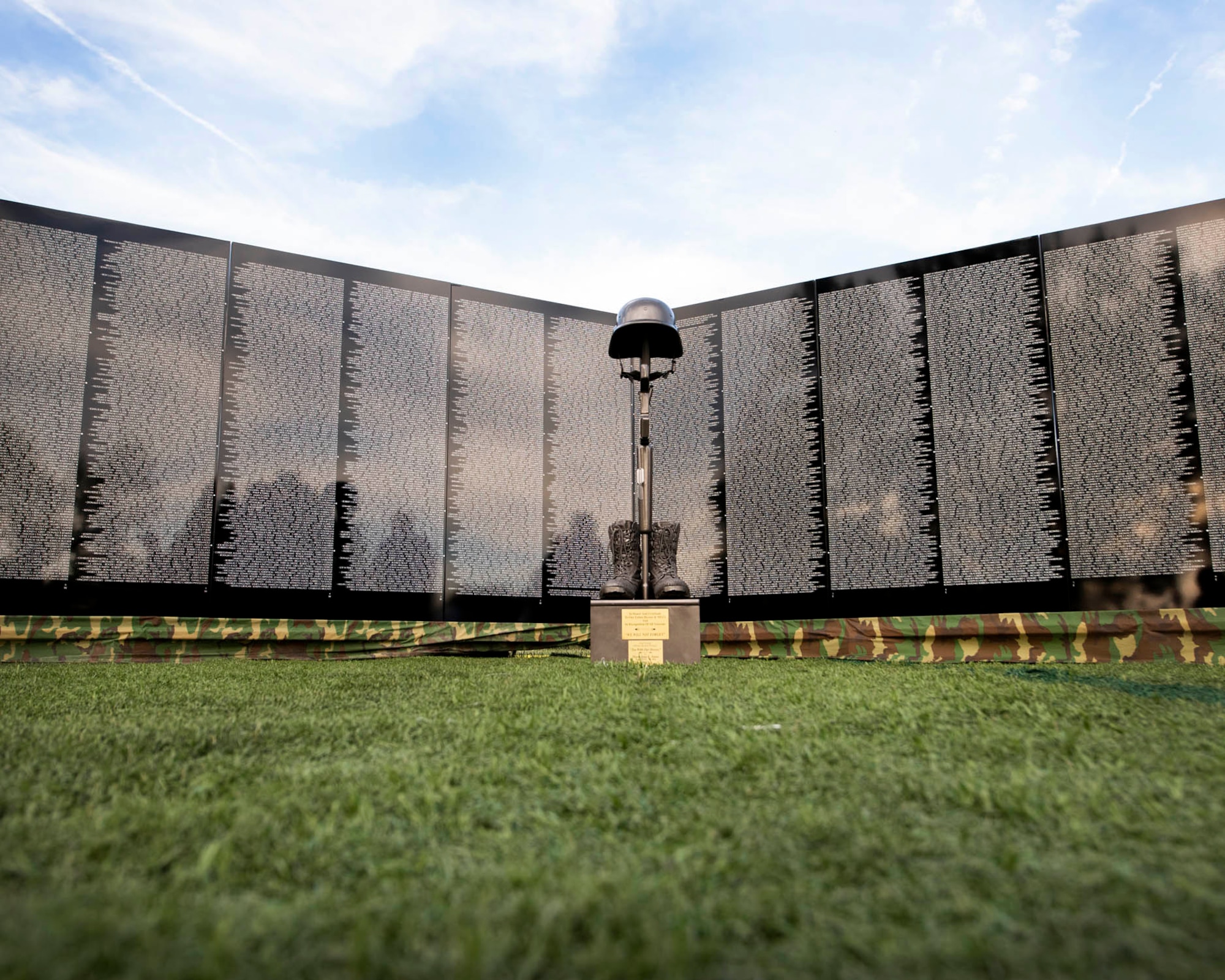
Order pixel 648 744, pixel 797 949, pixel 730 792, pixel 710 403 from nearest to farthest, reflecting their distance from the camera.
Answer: pixel 797 949 → pixel 730 792 → pixel 648 744 → pixel 710 403

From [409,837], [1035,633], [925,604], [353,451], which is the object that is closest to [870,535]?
[925,604]

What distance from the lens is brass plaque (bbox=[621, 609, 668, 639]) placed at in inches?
154

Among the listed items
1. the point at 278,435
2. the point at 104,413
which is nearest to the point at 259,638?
the point at 278,435

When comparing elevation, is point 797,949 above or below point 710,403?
below

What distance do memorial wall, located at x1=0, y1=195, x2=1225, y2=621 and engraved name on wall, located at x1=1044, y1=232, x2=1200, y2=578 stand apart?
0.01 meters

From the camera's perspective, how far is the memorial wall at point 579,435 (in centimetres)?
428

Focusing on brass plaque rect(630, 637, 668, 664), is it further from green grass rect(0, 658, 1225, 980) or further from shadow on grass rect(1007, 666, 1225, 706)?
green grass rect(0, 658, 1225, 980)

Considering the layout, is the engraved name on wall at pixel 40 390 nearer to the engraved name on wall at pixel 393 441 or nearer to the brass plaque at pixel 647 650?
the engraved name on wall at pixel 393 441

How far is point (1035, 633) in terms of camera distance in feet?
14.0

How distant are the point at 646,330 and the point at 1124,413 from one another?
282 cm

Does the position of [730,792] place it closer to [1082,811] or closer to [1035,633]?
[1082,811]

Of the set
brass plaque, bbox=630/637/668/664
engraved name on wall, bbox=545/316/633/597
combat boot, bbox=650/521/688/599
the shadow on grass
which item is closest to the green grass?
the shadow on grass

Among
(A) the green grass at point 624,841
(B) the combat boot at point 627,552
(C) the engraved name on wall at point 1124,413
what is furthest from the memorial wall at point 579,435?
(A) the green grass at point 624,841

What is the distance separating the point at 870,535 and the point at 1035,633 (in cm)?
110
